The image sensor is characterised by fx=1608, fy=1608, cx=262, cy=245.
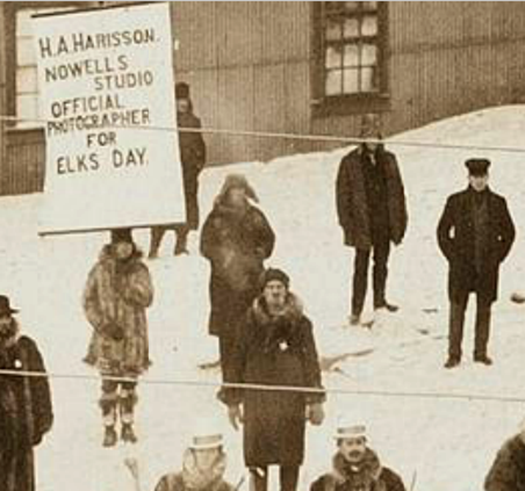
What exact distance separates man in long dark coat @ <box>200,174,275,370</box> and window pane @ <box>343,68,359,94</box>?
1671 millimetres

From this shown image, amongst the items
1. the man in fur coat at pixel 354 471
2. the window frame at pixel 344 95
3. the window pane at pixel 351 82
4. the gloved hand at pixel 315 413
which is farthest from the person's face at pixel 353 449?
the window pane at pixel 351 82

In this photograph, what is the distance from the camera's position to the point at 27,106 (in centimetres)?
591

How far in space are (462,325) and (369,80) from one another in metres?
1.91

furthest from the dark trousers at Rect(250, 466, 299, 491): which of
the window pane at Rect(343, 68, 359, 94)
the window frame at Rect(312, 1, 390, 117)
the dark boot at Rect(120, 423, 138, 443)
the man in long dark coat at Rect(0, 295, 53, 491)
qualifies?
the window pane at Rect(343, 68, 359, 94)

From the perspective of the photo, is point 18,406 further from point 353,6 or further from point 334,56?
point 353,6

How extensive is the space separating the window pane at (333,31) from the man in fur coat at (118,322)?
2.03 m

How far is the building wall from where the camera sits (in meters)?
6.52

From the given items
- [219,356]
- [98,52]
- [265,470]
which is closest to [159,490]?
[265,470]

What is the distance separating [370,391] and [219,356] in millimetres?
542

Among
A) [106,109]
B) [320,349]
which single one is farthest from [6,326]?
[320,349]

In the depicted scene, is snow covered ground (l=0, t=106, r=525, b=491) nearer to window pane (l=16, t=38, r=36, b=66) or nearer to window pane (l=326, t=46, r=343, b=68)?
window pane (l=16, t=38, r=36, b=66)

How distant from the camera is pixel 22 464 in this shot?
478 cm

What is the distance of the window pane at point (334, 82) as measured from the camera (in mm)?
6721

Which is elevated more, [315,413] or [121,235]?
[121,235]
